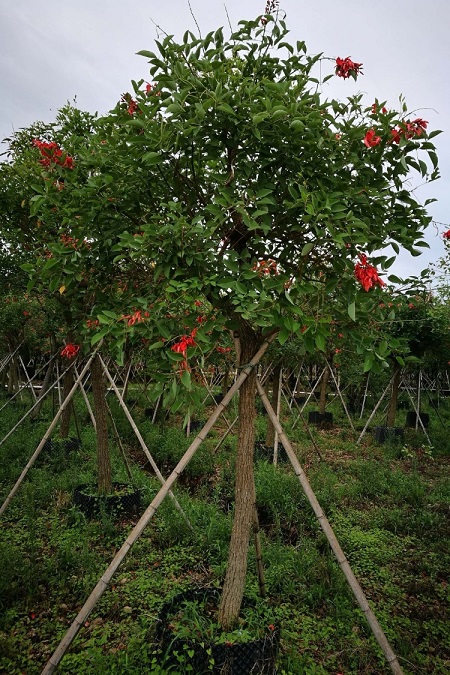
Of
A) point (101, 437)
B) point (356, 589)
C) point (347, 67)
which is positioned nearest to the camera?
point (347, 67)

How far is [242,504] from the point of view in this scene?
359 cm

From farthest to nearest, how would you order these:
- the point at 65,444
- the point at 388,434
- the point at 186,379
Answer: the point at 388,434 → the point at 65,444 → the point at 186,379

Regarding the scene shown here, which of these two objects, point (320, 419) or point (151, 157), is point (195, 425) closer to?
point (320, 419)

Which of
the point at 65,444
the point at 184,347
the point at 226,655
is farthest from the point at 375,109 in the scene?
the point at 65,444

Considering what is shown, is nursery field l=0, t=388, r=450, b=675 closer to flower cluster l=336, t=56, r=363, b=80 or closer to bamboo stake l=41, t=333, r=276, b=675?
bamboo stake l=41, t=333, r=276, b=675

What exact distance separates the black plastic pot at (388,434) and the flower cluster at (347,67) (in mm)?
8948

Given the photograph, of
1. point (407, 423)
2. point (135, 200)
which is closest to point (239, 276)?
point (135, 200)

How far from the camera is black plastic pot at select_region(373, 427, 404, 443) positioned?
10.6 meters

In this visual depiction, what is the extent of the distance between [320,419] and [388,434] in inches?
99.2

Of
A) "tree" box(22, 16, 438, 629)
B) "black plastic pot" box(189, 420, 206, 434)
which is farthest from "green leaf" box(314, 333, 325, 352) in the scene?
"black plastic pot" box(189, 420, 206, 434)

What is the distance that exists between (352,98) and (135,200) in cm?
157

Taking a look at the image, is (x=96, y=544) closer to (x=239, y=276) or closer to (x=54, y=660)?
(x=54, y=660)

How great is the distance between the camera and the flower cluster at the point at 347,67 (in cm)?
300

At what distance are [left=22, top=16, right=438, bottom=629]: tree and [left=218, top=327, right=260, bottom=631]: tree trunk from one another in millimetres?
22
